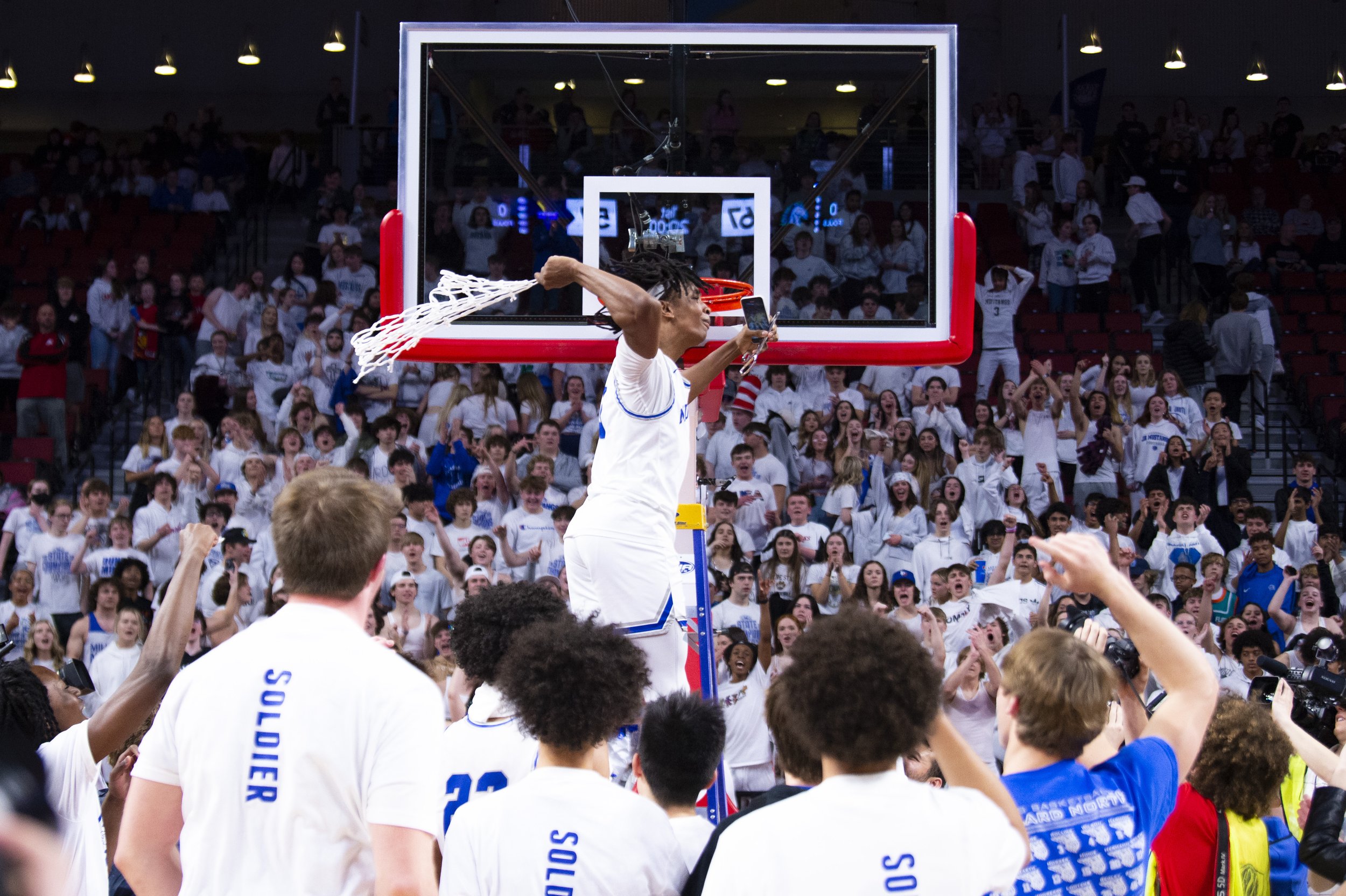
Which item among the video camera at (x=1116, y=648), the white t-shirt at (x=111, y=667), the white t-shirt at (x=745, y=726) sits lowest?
the white t-shirt at (x=745, y=726)

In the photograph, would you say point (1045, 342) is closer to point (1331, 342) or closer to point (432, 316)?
point (1331, 342)

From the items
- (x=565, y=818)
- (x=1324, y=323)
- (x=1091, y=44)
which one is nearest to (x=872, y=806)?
(x=565, y=818)

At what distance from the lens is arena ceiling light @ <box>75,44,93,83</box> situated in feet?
74.1

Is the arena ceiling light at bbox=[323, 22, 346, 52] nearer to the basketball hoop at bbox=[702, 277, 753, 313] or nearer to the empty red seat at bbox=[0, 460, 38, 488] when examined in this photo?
the empty red seat at bbox=[0, 460, 38, 488]

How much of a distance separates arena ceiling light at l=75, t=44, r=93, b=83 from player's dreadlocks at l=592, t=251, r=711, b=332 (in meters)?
19.5

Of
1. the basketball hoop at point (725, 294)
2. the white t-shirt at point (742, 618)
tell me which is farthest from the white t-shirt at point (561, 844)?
the white t-shirt at point (742, 618)

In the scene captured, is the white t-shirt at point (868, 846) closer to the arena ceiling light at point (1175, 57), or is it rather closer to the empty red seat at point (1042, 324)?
the empty red seat at point (1042, 324)

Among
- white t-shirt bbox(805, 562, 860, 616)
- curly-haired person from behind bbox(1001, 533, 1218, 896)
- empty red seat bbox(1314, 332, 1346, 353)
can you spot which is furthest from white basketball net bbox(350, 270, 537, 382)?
empty red seat bbox(1314, 332, 1346, 353)

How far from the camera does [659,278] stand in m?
5.95

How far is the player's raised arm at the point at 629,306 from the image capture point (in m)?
5.06

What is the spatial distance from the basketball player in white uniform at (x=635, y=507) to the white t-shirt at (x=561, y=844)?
1981 millimetres

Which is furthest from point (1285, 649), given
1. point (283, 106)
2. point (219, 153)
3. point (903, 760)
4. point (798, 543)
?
point (283, 106)

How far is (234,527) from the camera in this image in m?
11.4

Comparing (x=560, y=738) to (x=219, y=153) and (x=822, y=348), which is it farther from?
(x=219, y=153)
